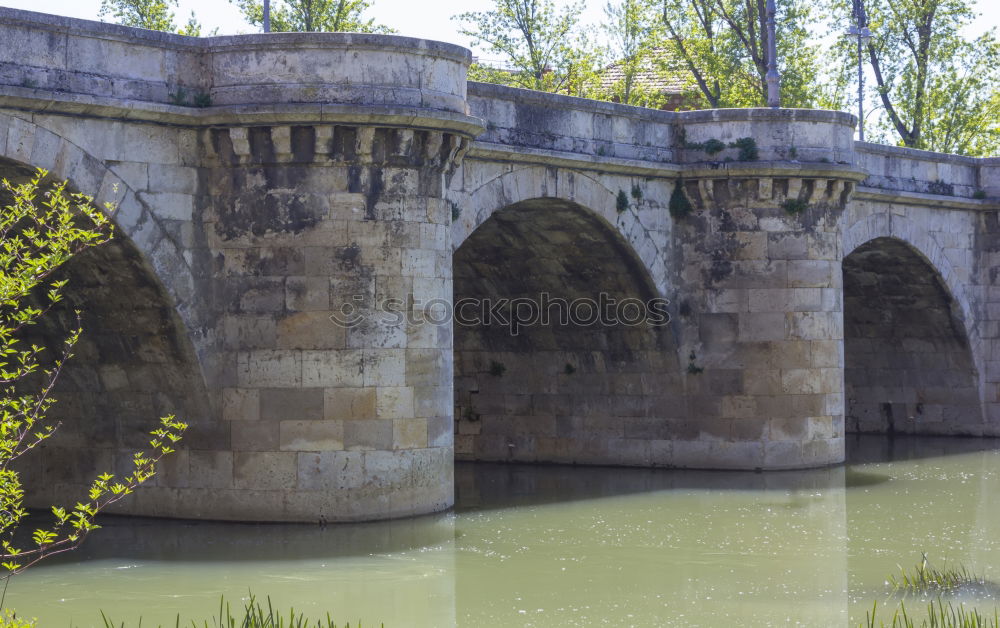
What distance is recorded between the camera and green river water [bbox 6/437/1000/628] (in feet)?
34.3

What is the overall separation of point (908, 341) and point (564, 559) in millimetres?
13172

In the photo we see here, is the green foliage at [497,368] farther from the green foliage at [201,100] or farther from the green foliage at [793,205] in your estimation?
the green foliage at [201,100]

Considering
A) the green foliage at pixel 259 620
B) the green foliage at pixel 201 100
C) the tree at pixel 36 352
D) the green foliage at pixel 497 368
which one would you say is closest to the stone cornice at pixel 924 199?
the green foliage at pixel 497 368

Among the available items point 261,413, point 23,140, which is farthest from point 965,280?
point 23,140

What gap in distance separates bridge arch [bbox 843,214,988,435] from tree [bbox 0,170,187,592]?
39.6ft

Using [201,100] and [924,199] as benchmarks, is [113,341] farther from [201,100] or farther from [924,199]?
[924,199]

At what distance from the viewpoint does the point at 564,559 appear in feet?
40.7

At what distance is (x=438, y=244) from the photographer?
1417 centimetres

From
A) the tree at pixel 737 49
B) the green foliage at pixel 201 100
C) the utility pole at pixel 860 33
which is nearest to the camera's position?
the green foliage at pixel 201 100

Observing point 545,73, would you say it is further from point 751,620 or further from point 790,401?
point 751,620

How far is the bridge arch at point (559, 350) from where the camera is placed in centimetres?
1838

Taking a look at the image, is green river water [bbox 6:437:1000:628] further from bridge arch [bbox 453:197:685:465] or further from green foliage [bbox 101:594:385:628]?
bridge arch [bbox 453:197:685:465]

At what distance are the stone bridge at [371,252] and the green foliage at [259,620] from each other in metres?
3.39

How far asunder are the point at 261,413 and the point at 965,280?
43.8 ft
